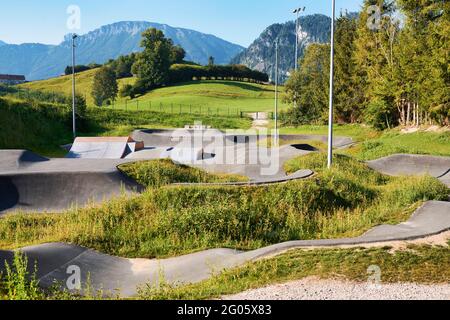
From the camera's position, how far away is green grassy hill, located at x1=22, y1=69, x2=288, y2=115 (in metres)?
88.8

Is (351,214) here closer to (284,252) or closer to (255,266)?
(284,252)

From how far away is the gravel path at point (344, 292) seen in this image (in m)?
8.12

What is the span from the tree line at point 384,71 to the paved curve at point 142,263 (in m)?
27.3

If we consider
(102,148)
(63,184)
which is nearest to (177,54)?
(102,148)

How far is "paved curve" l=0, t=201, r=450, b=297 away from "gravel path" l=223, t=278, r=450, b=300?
76.9 inches

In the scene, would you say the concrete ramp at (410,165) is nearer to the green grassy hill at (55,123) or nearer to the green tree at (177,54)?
the green grassy hill at (55,123)

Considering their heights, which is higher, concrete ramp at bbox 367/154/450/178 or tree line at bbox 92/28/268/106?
tree line at bbox 92/28/268/106

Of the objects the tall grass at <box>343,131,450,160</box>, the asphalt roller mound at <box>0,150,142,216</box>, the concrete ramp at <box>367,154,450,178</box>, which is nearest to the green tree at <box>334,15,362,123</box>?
the tall grass at <box>343,131,450,160</box>

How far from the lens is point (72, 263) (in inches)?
470

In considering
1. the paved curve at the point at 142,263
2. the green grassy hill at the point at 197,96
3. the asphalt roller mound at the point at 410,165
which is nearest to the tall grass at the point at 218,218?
the paved curve at the point at 142,263

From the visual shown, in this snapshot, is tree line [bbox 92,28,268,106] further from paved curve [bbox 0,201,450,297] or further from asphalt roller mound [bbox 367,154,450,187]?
paved curve [bbox 0,201,450,297]

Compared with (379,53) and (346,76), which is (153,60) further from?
(379,53)
